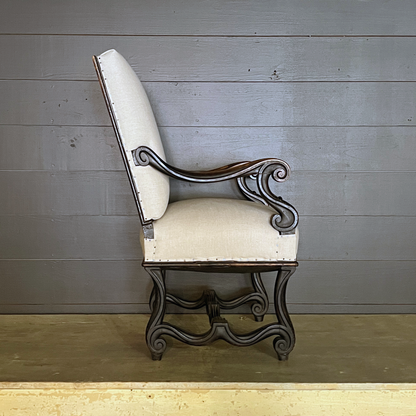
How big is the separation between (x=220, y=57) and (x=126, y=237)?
0.83 meters

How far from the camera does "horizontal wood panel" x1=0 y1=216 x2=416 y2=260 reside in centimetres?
192

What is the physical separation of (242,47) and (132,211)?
31.5 inches

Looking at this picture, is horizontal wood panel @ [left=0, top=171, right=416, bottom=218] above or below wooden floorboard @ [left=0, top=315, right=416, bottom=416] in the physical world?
above

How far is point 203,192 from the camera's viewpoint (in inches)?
75.4

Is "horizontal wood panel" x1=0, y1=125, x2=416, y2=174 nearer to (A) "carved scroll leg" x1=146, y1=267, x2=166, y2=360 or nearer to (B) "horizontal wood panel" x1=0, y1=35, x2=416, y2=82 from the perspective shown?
(B) "horizontal wood panel" x1=0, y1=35, x2=416, y2=82

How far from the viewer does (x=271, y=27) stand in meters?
1.86

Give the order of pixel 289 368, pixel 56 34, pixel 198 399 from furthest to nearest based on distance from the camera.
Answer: pixel 56 34
pixel 289 368
pixel 198 399

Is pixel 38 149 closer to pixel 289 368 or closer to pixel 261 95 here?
pixel 261 95

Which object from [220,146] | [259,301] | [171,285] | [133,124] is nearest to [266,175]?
[133,124]

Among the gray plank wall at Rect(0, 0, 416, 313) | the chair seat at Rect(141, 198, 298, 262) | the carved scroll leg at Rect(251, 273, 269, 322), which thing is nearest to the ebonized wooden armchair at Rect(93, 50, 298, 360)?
the chair seat at Rect(141, 198, 298, 262)

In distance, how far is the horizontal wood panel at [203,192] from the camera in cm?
191

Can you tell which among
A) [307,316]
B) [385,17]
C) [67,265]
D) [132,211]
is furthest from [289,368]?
[385,17]

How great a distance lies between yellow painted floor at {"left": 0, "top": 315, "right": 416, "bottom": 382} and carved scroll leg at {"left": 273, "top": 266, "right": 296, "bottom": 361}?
49 mm

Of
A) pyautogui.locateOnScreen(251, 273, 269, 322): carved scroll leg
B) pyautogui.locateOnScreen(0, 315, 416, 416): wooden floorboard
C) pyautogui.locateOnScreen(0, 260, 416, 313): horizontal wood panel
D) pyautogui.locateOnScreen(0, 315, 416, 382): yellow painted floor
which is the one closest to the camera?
pyautogui.locateOnScreen(0, 315, 416, 416): wooden floorboard
